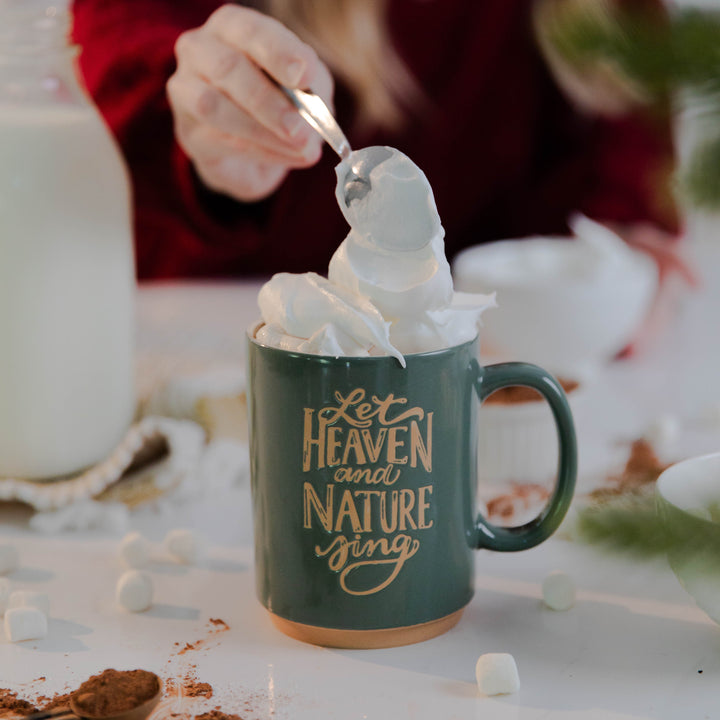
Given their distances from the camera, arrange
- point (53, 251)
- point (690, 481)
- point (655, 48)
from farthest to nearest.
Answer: point (53, 251), point (690, 481), point (655, 48)

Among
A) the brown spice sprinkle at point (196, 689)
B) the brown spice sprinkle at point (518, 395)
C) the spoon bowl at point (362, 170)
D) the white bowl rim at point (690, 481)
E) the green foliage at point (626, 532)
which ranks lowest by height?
the brown spice sprinkle at point (196, 689)

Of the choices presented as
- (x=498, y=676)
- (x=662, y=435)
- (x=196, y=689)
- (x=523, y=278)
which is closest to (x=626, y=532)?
(x=498, y=676)

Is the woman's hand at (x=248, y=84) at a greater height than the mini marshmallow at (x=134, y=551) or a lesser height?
greater

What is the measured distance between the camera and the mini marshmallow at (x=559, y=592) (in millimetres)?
611

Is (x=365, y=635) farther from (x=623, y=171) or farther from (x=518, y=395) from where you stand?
(x=623, y=171)

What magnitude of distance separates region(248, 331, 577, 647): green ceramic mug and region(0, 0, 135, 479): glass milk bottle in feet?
0.85

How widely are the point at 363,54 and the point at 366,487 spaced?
943 millimetres

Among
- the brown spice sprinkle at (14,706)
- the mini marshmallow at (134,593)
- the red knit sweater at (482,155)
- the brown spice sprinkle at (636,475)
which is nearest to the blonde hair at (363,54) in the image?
the red knit sweater at (482,155)

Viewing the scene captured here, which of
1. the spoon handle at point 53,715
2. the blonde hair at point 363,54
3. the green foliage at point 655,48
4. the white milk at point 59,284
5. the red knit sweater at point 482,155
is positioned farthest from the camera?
the red knit sweater at point 482,155

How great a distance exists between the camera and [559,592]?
0.61m

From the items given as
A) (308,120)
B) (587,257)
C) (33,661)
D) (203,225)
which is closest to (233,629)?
(33,661)

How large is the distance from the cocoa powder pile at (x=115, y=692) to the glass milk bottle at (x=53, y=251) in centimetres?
29

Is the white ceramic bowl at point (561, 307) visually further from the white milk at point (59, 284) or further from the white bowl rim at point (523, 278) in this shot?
the white milk at point (59, 284)

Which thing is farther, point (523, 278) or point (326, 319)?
point (523, 278)
